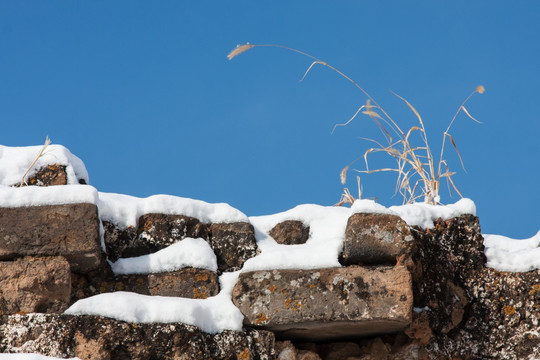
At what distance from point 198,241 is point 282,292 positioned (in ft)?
1.68

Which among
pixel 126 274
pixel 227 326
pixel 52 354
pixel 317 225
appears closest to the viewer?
pixel 52 354

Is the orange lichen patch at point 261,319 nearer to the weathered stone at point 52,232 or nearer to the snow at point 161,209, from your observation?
the snow at point 161,209

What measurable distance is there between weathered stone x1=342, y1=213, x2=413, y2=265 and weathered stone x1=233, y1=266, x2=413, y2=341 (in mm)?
107

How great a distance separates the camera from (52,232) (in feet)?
11.0

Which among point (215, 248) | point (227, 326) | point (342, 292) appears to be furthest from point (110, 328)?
point (342, 292)

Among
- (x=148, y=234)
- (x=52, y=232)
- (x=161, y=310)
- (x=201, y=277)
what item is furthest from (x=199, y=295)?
(x=52, y=232)

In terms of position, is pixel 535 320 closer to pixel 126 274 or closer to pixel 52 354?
pixel 126 274

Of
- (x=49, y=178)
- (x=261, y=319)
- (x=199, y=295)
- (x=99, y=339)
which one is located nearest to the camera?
(x=99, y=339)

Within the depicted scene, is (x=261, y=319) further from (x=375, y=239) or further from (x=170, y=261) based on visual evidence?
(x=375, y=239)

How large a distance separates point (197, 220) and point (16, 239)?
0.85 m

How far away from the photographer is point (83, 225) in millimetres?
3375

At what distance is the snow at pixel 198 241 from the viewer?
319cm

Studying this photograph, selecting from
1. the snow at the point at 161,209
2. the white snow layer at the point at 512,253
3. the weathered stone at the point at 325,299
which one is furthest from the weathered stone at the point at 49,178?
the white snow layer at the point at 512,253

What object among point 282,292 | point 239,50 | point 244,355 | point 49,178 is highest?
point 239,50
